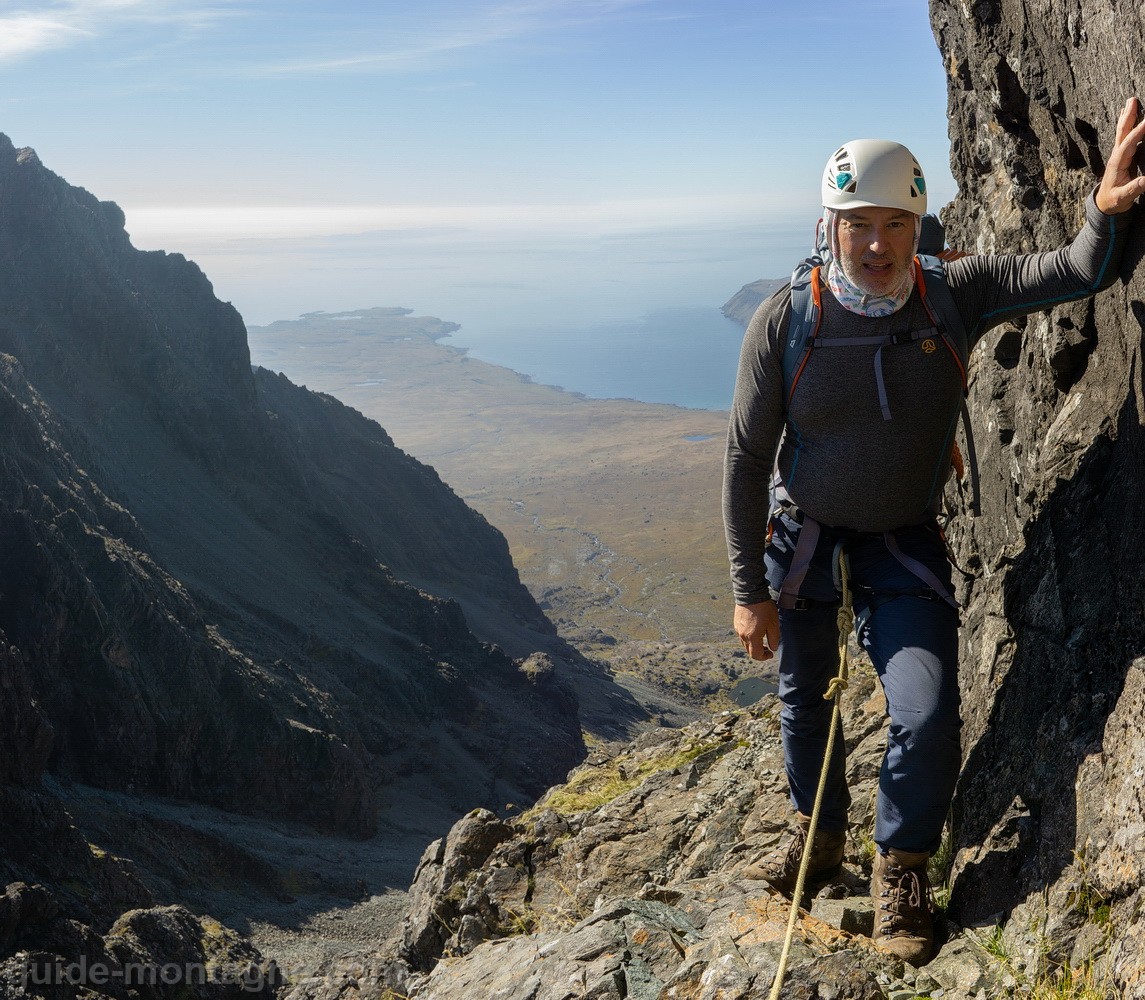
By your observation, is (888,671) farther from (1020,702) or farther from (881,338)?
(881,338)

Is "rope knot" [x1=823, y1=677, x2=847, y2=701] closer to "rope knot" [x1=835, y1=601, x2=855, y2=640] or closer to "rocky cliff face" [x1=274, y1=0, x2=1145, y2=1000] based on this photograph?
"rope knot" [x1=835, y1=601, x2=855, y2=640]

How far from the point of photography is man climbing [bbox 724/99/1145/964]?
5852mm

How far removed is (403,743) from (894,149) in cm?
7462

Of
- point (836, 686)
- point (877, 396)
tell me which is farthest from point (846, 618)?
point (877, 396)

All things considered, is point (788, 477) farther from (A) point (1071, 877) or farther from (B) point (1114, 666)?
(A) point (1071, 877)

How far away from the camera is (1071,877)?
217 inches

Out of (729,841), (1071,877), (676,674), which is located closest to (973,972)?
(1071,877)

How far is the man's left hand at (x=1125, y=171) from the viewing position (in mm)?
5473

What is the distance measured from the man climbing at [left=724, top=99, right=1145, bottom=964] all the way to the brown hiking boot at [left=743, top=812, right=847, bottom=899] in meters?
0.90

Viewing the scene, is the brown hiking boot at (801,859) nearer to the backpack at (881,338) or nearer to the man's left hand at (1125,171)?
the backpack at (881,338)

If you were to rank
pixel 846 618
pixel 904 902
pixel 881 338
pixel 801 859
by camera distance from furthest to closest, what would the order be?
pixel 801 859, pixel 846 618, pixel 904 902, pixel 881 338

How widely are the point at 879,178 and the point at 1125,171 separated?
4.35ft

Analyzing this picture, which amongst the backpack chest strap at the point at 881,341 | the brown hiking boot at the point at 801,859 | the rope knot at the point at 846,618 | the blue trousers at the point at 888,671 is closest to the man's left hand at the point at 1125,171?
the backpack chest strap at the point at 881,341

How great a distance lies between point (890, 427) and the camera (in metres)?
6.12
